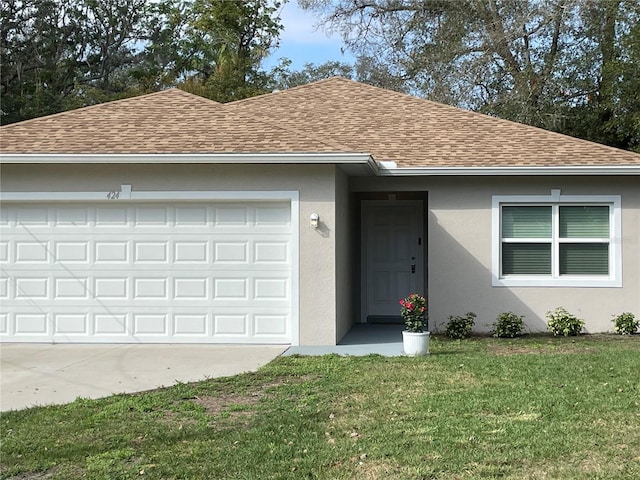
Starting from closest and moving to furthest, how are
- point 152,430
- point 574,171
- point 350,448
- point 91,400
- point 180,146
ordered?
point 350,448, point 152,430, point 91,400, point 180,146, point 574,171

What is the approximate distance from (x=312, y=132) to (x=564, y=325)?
5.87 metres

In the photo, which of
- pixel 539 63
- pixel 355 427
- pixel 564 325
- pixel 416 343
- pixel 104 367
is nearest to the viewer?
pixel 355 427

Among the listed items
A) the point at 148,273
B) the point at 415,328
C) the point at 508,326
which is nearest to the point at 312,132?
the point at 148,273

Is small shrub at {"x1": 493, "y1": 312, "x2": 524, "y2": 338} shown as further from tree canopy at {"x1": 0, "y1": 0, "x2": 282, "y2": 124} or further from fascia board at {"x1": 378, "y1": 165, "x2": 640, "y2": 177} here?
tree canopy at {"x1": 0, "y1": 0, "x2": 282, "y2": 124}

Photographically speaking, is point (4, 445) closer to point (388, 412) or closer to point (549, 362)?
point (388, 412)

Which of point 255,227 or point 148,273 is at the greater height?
point 255,227

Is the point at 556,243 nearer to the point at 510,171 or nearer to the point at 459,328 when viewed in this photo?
the point at 510,171

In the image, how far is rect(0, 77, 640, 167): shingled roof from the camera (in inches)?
448

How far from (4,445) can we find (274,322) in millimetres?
5681

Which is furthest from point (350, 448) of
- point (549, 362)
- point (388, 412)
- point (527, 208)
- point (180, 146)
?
point (527, 208)

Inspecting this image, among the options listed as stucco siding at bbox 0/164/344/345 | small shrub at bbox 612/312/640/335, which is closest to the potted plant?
stucco siding at bbox 0/164/344/345

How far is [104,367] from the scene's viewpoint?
9531 mm

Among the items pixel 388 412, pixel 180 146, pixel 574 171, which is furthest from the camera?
pixel 574 171

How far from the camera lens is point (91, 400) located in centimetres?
754
